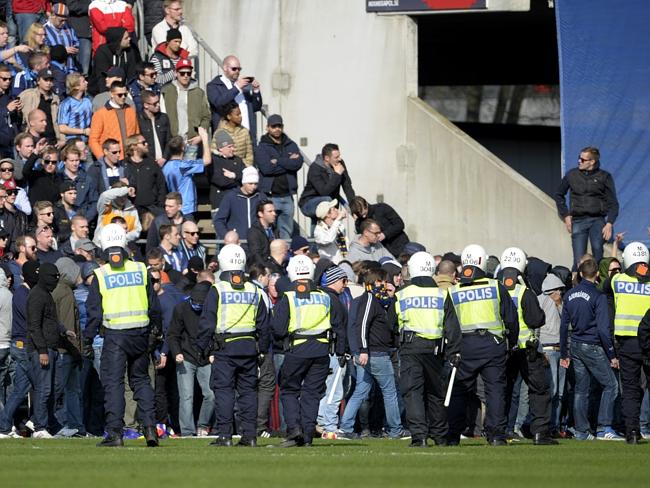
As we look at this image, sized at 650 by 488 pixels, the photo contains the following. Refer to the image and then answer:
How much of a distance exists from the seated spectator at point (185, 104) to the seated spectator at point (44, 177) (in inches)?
105

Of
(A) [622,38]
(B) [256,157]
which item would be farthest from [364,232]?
(A) [622,38]

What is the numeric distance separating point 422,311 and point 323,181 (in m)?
6.46

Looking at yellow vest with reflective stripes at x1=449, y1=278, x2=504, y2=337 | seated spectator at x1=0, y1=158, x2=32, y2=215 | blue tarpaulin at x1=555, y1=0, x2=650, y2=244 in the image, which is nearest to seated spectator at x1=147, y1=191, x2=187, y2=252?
seated spectator at x1=0, y1=158, x2=32, y2=215

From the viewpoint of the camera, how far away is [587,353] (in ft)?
61.8

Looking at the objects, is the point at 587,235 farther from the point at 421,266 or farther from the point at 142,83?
the point at 421,266

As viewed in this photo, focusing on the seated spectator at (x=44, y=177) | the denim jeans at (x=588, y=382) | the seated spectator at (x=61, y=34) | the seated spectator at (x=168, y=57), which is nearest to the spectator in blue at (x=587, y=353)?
the denim jeans at (x=588, y=382)

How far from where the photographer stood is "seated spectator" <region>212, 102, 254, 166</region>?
22156 mm

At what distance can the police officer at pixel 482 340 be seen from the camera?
1608 cm

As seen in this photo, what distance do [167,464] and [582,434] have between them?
718 centimetres

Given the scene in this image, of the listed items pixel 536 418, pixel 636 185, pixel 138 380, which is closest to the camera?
pixel 138 380

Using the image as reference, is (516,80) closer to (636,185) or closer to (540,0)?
(540,0)

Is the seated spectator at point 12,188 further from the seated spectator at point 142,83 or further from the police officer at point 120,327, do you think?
the police officer at point 120,327

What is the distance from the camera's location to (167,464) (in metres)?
13.3

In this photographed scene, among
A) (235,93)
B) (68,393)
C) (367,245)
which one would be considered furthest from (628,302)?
(235,93)
